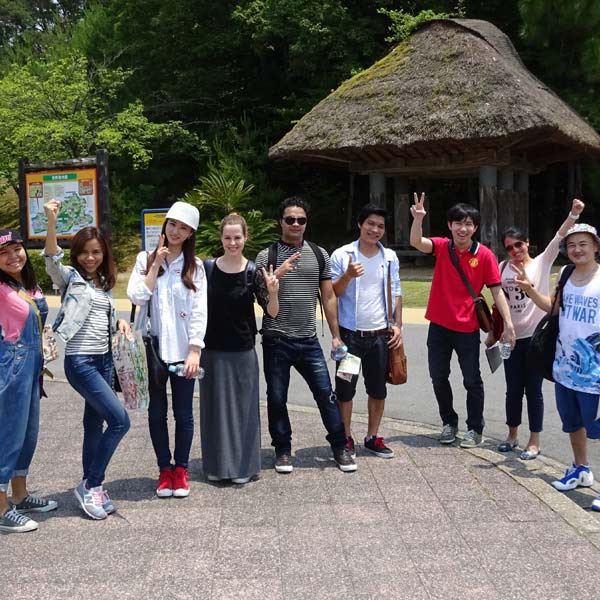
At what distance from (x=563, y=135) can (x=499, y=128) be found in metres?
1.59

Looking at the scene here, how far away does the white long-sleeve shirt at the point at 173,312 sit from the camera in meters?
4.06

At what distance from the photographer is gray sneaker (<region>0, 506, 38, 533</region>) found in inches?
145

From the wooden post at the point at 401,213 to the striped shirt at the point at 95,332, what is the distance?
15060 mm

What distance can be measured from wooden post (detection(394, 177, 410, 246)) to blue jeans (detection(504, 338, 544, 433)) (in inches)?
536

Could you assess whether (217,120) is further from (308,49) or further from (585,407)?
(585,407)

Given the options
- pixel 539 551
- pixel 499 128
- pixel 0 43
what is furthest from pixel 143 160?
pixel 0 43

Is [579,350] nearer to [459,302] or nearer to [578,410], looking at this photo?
[578,410]

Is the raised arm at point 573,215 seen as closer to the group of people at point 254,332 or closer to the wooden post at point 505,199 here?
the group of people at point 254,332

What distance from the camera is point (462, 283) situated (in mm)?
5051

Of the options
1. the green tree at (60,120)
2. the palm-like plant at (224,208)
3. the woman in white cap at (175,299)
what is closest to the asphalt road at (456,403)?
the woman in white cap at (175,299)

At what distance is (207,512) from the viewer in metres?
3.94

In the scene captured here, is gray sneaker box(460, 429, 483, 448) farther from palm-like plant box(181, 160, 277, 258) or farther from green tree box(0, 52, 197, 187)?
green tree box(0, 52, 197, 187)

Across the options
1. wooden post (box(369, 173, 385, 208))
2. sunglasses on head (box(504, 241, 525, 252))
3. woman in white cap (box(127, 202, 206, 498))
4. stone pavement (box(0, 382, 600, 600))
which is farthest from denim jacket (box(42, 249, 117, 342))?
wooden post (box(369, 173, 385, 208))

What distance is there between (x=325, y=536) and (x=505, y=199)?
1486cm
